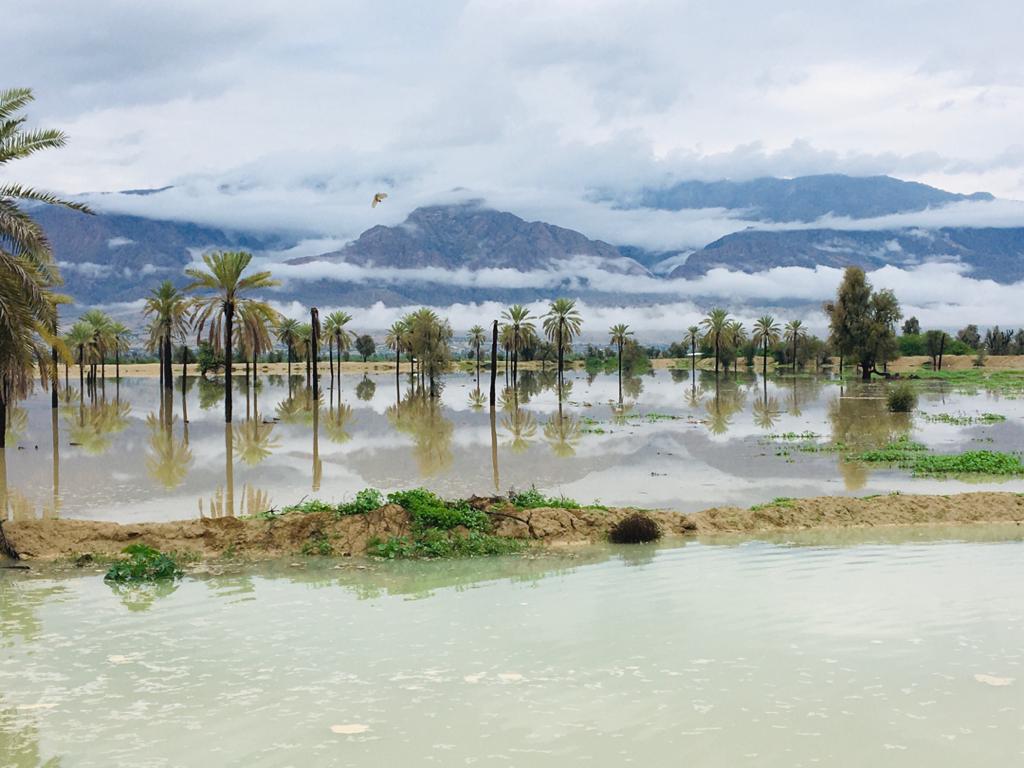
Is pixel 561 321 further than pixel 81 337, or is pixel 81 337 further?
pixel 561 321

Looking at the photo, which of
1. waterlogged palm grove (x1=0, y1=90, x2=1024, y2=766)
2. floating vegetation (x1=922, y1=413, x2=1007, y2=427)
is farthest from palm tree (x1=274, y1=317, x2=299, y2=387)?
waterlogged palm grove (x1=0, y1=90, x2=1024, y2=766)

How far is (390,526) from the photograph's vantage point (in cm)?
1514

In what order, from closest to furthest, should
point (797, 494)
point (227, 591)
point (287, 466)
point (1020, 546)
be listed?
point (227, 591), point (1020, 546), point (797, 494), point (287, 466)

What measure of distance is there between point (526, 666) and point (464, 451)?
22223 mm

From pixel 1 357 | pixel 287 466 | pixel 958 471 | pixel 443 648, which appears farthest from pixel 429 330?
pixel 443 648

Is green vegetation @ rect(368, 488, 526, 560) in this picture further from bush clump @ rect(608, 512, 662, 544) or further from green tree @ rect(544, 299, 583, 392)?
green tree @ rect(544, 299, 583, 392)

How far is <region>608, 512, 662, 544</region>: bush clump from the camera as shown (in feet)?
49.9

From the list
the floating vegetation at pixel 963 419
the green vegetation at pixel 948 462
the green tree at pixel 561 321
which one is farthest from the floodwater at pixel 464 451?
the green tree at pixel 561 321

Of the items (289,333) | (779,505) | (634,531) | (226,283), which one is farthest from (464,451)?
(289,333)

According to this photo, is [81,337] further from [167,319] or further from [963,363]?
[963,363]

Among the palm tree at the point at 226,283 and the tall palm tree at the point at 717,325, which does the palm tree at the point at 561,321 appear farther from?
the palm tree at the point at 226,283

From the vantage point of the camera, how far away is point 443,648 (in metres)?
9.67

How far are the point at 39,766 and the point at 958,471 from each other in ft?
75.1

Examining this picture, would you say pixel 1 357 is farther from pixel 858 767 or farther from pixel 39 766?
pixel 858 767
